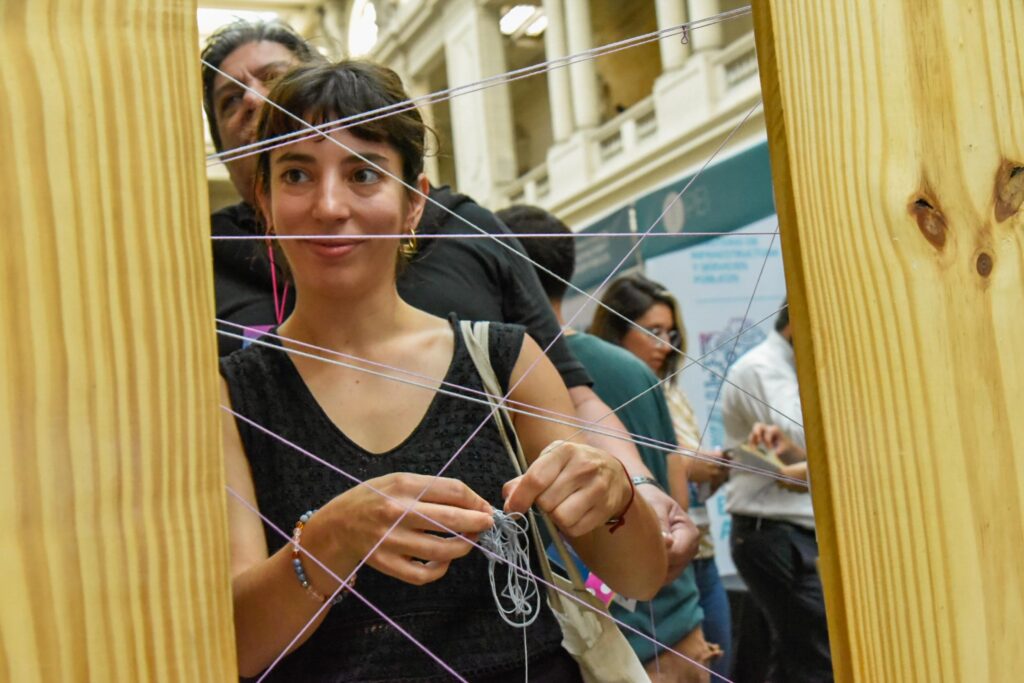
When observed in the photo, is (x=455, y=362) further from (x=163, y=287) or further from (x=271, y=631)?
(x=163, y=287)

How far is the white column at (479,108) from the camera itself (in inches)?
324

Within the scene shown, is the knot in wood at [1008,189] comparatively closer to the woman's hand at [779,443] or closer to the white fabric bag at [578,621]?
the white fabric bag at [578,621]

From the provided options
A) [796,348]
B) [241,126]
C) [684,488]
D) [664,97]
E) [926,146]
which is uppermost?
[664,97]

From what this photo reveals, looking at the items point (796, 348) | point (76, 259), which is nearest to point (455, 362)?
point (796, 348)

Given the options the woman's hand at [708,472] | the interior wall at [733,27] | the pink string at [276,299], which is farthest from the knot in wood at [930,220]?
the interior wall at [733,27]

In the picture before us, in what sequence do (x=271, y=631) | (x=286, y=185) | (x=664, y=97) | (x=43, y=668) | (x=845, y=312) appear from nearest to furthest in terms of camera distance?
(x=43, y=668)
(x=845, y=312)
(x=271, y=631)
(x=286, y=185)
(x=664, y=97)

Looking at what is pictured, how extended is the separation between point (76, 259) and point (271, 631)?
331mm

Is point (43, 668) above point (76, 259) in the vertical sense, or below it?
below

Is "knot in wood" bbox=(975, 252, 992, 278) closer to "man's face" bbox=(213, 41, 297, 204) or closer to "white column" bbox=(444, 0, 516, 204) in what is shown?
"man's face" bbox=(213, 41, 297, 204)

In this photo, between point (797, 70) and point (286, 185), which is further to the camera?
point (286, 185)

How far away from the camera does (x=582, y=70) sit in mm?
7855

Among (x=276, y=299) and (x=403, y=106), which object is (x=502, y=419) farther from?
(x=276, y=299)

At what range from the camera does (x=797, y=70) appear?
1.98 ft

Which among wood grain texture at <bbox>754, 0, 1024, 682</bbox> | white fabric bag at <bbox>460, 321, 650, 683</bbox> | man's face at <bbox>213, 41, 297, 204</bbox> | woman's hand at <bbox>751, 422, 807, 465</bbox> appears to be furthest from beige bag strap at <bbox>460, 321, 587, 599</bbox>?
woman's hand at <bbox>751, 422, 807, 465</bbox>
